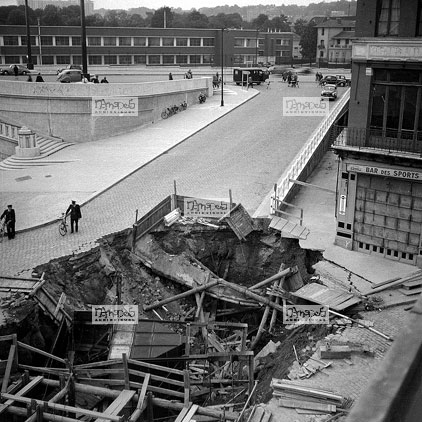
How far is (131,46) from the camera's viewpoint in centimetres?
7275

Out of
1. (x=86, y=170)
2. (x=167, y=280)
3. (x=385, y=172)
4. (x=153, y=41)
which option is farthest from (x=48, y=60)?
(x=385, y=172)

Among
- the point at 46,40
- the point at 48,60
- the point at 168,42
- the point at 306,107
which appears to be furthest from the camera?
the point at 168,42

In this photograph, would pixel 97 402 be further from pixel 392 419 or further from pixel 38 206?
pixel 392 419

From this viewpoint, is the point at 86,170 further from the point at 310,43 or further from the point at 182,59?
the point at 310,43

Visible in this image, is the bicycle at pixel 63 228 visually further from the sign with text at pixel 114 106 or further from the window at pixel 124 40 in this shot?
the window at pixel 124 40

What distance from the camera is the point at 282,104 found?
46.1 m

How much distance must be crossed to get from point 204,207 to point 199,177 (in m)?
5.31

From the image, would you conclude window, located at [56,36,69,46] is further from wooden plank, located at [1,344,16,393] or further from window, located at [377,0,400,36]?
wooden plank, located at [1,344,16,393]

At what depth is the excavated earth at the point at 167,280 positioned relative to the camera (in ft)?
49.6

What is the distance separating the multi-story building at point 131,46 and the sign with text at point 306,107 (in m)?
20.0

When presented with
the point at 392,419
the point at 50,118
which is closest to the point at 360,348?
the point at 392,419

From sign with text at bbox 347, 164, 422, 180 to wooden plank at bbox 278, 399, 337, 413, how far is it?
28.1 ft

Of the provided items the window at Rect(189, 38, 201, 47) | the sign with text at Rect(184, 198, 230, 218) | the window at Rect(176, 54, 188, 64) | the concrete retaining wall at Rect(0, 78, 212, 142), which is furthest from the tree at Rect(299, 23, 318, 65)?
the sign with text at Rect(184, 198, 230, 218)

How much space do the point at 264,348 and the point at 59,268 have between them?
6.43m
